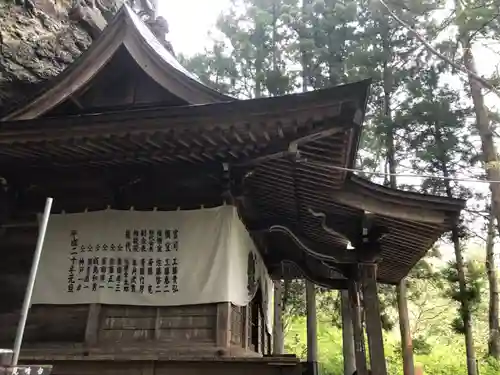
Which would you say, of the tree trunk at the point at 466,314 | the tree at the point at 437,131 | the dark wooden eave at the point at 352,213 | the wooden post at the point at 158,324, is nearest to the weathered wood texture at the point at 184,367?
the wooden post at the point at 158,324

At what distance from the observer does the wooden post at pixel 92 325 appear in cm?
539

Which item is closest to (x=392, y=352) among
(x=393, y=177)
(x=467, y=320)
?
(x=467, y=320)

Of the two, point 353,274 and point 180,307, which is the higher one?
point 353,274

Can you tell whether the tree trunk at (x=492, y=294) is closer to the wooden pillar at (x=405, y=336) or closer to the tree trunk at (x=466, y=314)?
the tree trunk at (x=466, y=314)

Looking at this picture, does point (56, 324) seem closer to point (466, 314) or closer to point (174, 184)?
point (174, 184)

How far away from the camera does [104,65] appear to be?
6.58 m

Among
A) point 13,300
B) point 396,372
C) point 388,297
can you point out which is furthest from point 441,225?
point 396,372

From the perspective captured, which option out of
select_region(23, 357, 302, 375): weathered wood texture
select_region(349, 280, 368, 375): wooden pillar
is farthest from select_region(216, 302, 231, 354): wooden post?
select_region(349, 280, 368, 375): wooden pillar

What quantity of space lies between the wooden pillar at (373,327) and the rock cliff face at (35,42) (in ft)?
22.7

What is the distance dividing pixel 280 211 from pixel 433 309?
1404 centimetres

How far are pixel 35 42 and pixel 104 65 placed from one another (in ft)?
13.1

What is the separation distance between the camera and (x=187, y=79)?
5.98 m

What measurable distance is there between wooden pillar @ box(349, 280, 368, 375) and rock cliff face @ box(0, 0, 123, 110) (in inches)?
275

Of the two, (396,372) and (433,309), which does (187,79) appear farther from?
(433,309)
